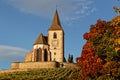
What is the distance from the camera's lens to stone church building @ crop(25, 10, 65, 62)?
106125mm

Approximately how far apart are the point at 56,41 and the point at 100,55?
2609 inches

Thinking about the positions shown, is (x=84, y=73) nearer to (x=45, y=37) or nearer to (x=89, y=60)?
(x=89, y=60)

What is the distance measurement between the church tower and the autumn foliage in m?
59.6

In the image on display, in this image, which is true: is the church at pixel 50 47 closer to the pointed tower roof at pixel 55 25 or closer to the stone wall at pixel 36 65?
the pointed tower roof at pixel 55 25

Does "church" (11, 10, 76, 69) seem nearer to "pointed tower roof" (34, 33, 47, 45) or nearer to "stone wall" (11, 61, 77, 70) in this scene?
"pointed tower roof" (34, 33, 47, 45)

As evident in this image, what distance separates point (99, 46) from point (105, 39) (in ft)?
2.91

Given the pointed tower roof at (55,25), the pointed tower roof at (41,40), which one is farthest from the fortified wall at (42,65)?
the pointed tower roof at (55,25)

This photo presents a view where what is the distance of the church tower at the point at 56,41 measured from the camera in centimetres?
10665

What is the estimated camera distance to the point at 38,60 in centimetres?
10631

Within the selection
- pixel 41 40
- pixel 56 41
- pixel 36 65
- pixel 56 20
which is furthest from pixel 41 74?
pixel 56 20

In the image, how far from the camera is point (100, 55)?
42.5 metres

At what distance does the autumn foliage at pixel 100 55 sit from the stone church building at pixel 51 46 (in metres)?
59.3

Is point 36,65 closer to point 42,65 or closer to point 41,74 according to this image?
point 42,65

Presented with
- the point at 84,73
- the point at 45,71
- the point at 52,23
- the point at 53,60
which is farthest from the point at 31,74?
the point at 84,73
